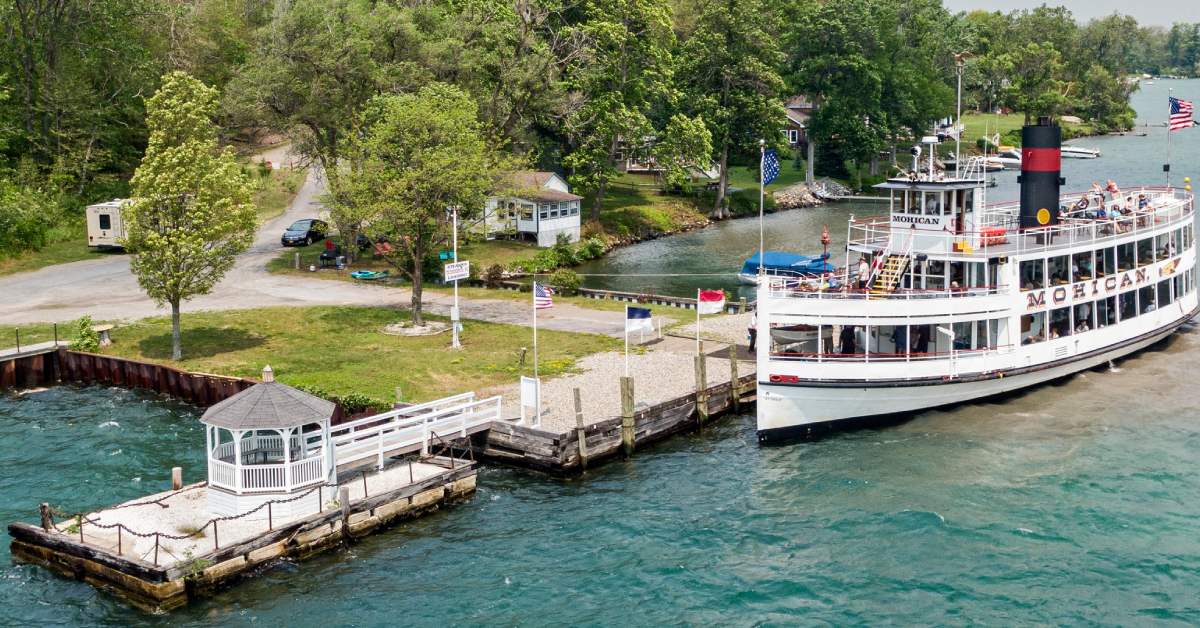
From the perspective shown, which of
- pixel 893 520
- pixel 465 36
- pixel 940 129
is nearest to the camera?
pixel 893 520

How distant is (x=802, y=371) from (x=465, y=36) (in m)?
46.3

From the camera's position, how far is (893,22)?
12850 cm

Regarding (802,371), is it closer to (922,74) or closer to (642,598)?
(642,598)

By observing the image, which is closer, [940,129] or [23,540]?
[23,540]

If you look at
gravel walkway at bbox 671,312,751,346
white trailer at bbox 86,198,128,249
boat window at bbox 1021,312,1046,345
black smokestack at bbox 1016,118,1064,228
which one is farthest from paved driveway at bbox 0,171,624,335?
black smokestack at bbox 1016,118,1064,228

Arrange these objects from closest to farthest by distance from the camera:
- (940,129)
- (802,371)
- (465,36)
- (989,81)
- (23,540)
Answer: (23,540), (802,371), (940,129), (465,36), (989,81)

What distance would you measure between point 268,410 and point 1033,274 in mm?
30985

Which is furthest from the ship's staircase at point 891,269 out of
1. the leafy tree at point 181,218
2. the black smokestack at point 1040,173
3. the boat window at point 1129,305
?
the leafy tree at point 181,218

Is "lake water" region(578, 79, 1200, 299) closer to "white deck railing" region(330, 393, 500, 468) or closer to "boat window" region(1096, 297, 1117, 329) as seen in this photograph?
"boat window" region(1096, 297, 1117, 329)

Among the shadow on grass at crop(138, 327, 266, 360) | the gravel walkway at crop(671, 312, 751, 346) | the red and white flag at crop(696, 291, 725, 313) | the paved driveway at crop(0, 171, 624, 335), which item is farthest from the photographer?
the paved driveway at crop(0, 171, 624, 335)

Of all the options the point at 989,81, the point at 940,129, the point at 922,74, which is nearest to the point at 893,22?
the point at 922,74

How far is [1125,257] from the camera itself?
54125mm

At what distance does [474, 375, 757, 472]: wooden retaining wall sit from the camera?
4097 cm

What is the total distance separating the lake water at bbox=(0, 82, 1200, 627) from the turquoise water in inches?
3.2
